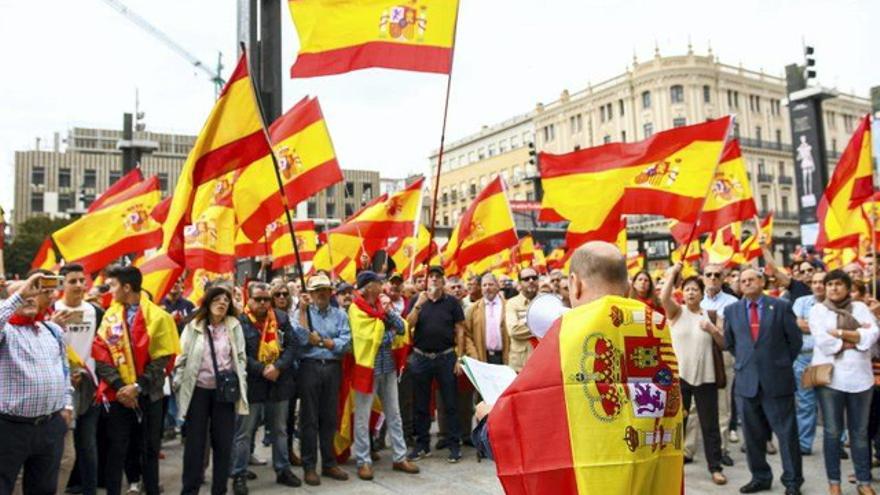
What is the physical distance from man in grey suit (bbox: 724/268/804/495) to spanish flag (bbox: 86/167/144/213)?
7.77m

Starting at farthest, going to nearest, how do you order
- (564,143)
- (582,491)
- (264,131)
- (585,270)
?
(564,143) < (264,131) < (585,270) < (582,491)

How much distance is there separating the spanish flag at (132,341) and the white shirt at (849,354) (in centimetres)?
582

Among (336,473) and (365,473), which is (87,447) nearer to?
(336,473)

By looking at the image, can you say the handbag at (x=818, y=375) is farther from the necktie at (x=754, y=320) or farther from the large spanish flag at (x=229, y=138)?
the large spanish flag at (x=229, y=138)

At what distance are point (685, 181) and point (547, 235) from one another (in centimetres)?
2880

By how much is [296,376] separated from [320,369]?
0.26 meters

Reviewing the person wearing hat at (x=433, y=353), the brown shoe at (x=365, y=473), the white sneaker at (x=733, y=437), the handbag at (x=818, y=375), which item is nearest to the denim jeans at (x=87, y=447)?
the brown shoe at (x=365, y=473)

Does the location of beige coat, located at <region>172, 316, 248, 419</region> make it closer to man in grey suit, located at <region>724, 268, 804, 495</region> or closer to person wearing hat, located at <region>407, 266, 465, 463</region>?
person wearing hat, located at <region>407, 266, 465, 463</region>

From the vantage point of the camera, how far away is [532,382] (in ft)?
8.90

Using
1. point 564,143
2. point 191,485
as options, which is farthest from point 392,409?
point 564,143

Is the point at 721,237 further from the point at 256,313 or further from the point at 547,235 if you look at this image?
the point at 547,235

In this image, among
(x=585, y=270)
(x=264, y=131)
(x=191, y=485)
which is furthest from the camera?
(x=264, y=131)

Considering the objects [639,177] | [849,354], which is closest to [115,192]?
[639,177]

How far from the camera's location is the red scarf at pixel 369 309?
7.71 meters
